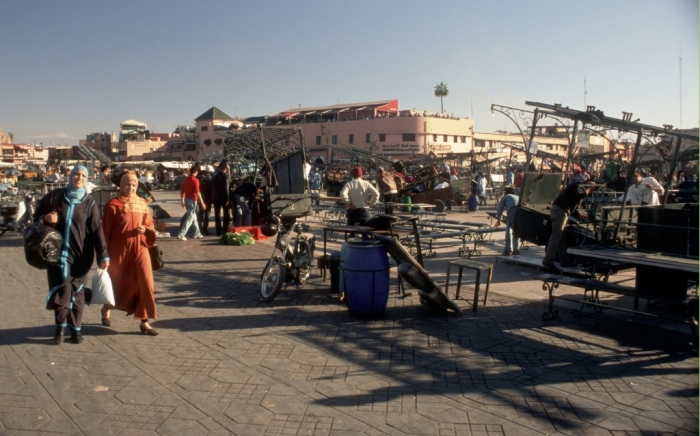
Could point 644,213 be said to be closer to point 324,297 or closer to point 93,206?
point 324,297

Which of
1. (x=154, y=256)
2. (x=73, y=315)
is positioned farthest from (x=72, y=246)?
(x=154, y=256)

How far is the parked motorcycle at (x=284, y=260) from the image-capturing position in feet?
26.1

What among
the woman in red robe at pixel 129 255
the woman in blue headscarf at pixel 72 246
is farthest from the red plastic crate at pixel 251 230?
the woman in blue headscarf at pixel 72 246

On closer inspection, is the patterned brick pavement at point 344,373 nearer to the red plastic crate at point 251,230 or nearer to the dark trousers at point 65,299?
the dark trousers at point 65,299

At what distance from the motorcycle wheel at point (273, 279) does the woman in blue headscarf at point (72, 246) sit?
93.9 inches

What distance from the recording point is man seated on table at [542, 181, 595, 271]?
9078 mm

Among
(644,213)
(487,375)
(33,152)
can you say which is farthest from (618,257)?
(33,152)

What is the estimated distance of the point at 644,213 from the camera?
731 cm

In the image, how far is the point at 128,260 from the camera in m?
6.18

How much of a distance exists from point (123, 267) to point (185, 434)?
2.67 meters

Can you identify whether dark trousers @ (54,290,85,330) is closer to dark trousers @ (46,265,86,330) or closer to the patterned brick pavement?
dark trousers @ (46,265,86,330)

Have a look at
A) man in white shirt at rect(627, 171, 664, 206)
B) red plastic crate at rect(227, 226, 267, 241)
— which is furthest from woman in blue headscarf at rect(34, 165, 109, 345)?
man in white shirt at rect(627, 171, 664, 206)

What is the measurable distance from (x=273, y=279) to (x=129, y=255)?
90.5 inches

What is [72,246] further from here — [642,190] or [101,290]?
[642,190]
